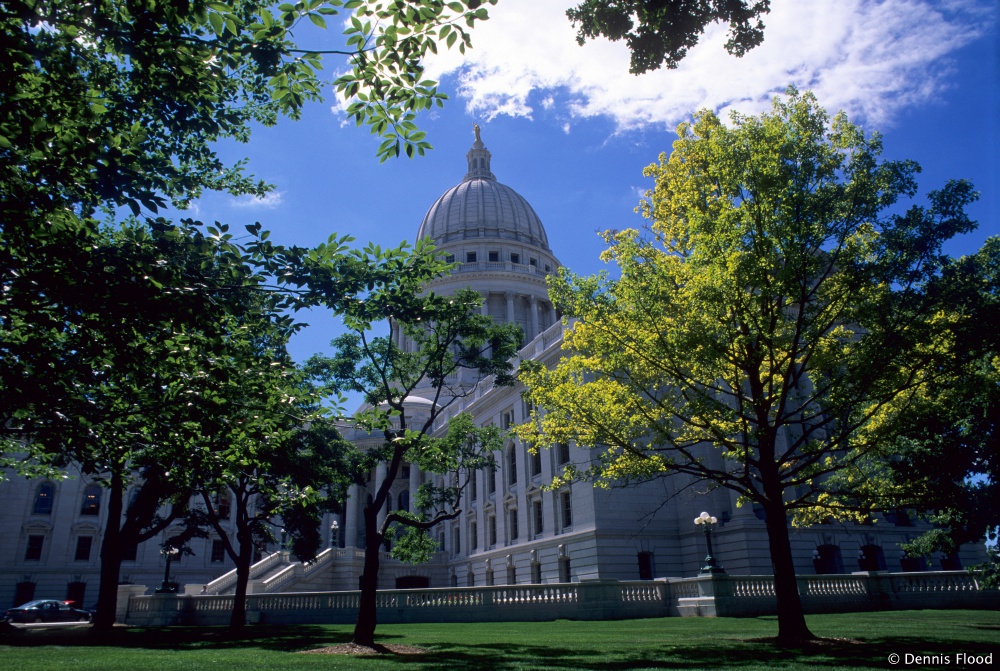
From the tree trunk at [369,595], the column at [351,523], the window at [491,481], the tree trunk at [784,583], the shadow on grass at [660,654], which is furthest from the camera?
the column at [351,523]

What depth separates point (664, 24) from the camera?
9.05 m

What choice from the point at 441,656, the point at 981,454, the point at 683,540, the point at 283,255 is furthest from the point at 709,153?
the point at 683,540

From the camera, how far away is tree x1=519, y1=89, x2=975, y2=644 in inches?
604

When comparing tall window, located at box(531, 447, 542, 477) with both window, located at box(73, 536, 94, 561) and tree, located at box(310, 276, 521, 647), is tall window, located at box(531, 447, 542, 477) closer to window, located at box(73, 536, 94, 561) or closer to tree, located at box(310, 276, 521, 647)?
tree, located at box(310, 276, 521, 647)

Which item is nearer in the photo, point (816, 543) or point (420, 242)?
point (420, 242)

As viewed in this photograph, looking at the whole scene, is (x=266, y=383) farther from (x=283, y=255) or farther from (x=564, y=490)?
(x=564, y=490)

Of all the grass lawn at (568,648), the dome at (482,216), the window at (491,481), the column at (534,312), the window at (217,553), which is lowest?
the grass lawn at (568,648)

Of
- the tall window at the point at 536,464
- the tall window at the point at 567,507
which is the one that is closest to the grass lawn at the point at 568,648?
the tall window at the point at 567,507

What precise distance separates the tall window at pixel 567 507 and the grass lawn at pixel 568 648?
1711 cm

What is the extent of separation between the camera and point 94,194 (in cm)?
991

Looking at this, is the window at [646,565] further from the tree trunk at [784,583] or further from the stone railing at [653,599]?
the tree trunk at [784,583]

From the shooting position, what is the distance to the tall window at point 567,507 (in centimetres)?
4006

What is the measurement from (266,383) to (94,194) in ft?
12.7

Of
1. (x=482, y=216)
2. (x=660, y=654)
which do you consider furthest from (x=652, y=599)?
(x=482, y=216)
